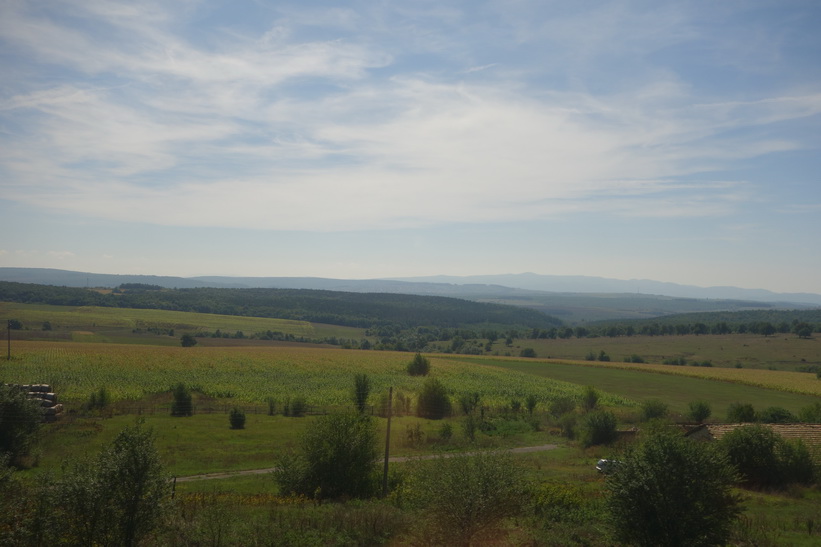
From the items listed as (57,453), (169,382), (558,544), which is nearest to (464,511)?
(558,544)

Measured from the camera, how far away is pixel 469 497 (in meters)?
16.1

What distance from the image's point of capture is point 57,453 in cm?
3338

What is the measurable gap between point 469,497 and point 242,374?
61055mm

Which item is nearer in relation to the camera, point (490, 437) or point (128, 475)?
point (128, 475)

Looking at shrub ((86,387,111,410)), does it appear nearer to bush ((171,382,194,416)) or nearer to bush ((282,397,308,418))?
bush ((171,382,194,416))

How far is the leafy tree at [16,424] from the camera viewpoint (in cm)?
3064

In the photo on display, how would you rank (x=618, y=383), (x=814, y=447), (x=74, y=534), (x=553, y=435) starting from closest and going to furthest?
(x=74, y=534), (x=814, y=447), (x=553, y=435), (x=618, y=383)

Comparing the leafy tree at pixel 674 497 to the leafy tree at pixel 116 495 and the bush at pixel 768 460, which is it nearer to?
the leafy tree at pixel 116 495

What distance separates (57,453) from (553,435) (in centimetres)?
3619

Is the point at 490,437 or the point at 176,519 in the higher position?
the point at 176,519

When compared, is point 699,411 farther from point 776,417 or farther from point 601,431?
point 601,431

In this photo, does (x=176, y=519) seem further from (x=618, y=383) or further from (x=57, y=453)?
(x=618, y=383)

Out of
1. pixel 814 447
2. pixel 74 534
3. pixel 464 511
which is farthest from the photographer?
pixel 814 447

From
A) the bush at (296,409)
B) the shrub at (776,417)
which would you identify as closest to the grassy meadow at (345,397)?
the bush at (296,409)
